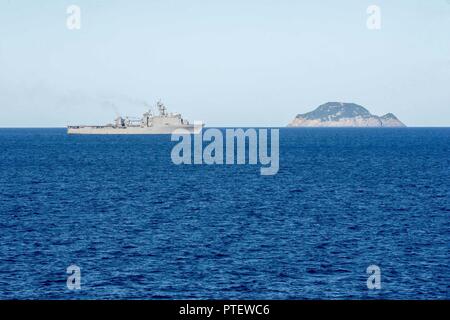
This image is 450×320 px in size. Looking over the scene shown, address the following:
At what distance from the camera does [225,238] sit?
4856cm

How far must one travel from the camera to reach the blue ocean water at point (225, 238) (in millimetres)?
34188

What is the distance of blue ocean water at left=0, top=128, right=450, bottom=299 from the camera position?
112ft

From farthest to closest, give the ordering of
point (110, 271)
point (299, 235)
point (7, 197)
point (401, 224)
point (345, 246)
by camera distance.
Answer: point (7, 197)
point (401, 224)
point (299, 235)
point (345, 246)
point (110, 271)

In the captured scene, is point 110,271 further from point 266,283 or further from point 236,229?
point 236,229

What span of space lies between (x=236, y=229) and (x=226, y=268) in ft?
47.6

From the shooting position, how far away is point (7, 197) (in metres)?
77.1

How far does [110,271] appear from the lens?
3744 centimetres

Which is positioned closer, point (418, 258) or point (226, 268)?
point (226, 268)

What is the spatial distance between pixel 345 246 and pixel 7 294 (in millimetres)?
24382
